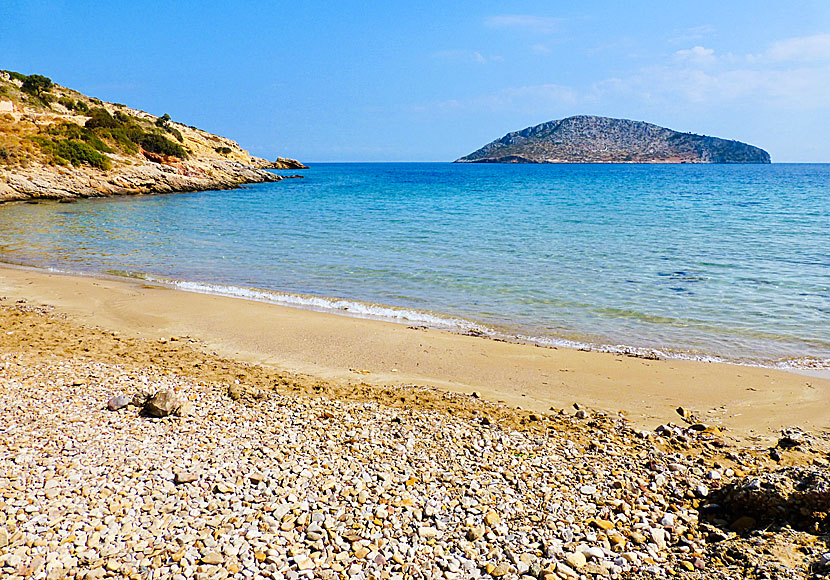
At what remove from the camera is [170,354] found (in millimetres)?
9094

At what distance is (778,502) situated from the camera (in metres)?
4.55

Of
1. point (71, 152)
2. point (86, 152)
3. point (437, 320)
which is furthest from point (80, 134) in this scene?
point (437, 320)

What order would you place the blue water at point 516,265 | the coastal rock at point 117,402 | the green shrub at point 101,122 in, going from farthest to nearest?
the green shrub at point 101,122, the blue water at point 516,265, the coastal rock at point 117,402

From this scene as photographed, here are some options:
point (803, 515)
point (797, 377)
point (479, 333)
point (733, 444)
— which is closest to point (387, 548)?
point (803, 515)

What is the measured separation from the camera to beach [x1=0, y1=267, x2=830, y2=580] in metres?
4.13

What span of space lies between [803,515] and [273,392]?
598 centimetres

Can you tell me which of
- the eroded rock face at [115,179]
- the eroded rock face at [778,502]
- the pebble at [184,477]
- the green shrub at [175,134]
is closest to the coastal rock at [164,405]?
the pebble at [184,477]

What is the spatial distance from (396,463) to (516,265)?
1285 centimetres

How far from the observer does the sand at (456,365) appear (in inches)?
291

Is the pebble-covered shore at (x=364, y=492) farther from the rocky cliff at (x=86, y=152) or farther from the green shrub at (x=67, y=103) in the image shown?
the green shrub at (x=67, y=103)

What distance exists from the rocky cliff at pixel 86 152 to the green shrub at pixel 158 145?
0.10m

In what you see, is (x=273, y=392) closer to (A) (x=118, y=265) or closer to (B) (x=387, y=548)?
(B) (x=387, y=548)

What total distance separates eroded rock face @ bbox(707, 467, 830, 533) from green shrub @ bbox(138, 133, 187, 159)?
64123mm

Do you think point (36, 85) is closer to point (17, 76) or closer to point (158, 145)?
point (17, 76)
